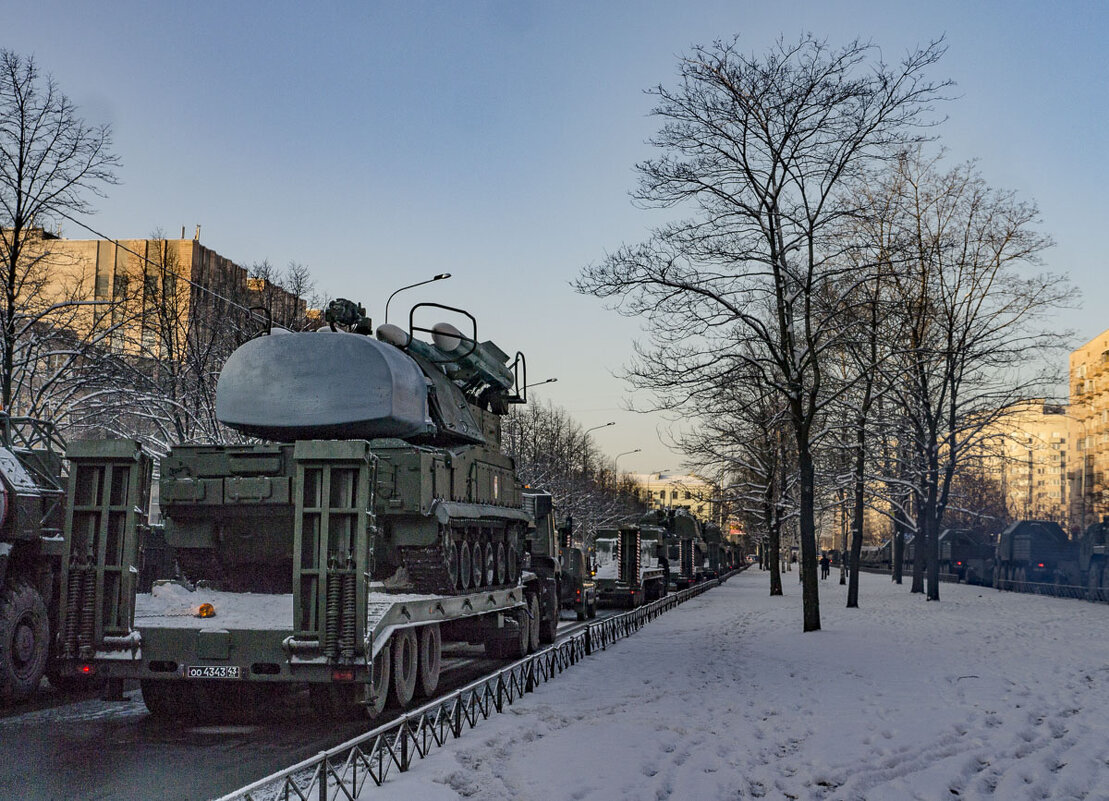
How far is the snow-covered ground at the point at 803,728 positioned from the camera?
817 centimetres

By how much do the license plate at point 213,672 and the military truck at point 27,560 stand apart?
189 centimetres

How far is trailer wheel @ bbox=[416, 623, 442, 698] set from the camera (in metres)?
12.3

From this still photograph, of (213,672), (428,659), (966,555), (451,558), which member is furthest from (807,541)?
(966,555)

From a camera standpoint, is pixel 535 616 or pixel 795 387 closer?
pixel 535 616

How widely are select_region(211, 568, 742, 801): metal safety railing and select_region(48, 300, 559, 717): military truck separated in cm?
85

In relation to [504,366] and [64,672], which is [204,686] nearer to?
[64,672]

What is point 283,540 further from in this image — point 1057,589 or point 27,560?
point 1057,589

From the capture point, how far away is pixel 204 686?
442 inches

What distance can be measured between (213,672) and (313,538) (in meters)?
1.51

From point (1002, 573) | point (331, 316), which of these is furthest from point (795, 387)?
point (1002, 573)

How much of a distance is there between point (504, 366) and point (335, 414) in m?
5.33

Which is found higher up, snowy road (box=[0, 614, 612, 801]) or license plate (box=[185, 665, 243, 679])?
license plate (box=[185, 665, 243, 679])

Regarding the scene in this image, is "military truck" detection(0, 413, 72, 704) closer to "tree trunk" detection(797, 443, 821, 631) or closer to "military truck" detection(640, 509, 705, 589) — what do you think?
"tree trunk" detection(797, 443, 821, 631)

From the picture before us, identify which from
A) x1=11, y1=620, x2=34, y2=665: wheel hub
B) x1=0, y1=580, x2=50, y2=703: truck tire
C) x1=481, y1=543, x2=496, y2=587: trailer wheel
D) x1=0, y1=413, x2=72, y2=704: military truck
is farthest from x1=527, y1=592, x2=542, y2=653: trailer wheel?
x1=11, y1=620, x2=34, y2=665: wheel hub
